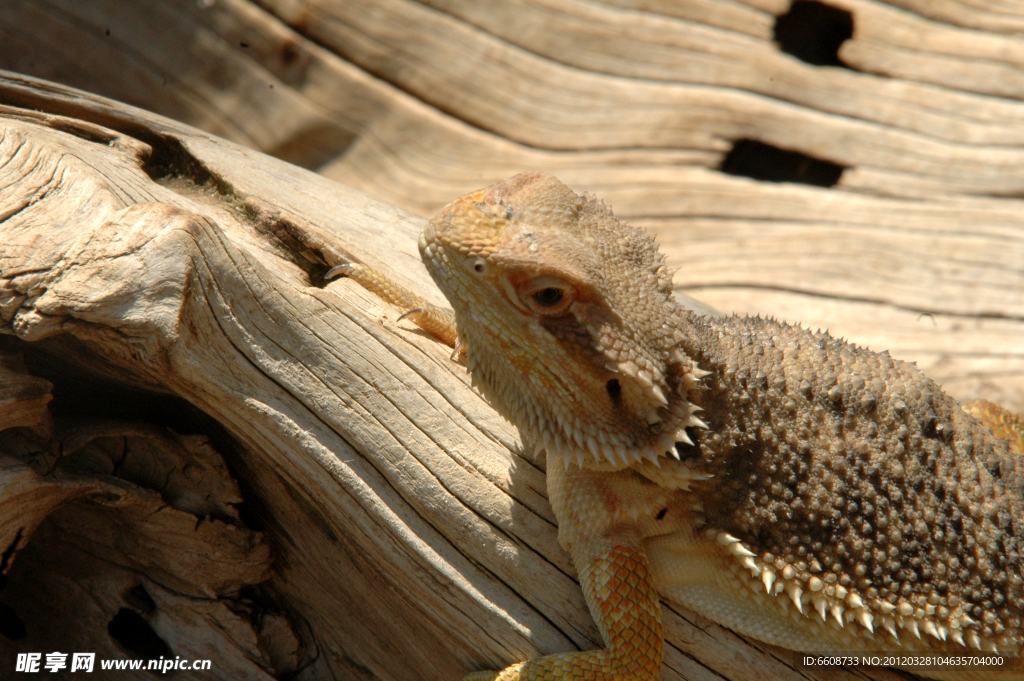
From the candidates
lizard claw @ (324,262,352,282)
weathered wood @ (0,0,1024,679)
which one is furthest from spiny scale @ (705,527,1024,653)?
lizard claw @ (324,262,352,282)

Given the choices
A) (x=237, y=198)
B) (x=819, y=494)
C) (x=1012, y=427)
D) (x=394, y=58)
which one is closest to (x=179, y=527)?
(x=237, y=198)

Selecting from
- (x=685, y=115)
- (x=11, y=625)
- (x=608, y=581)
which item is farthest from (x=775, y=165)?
(x=11, y=625)

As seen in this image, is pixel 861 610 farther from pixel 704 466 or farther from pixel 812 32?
pixel 812 32

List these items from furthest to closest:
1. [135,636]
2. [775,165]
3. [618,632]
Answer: [775,165], [135,636], [618,632]

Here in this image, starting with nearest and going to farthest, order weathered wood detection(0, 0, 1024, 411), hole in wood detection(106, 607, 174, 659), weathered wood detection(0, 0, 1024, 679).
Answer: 1. weathered wood detection(0, 0, 1024, 679)
2. hole in wood detection(106, 607, 174, 659)
3. weathered wood detection(0, 0, 1024, 411)

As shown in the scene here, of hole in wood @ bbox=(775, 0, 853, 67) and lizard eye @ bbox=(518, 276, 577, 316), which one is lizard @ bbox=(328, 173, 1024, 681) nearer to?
lizard eye @ bbox=(518, 276, 577, 316)

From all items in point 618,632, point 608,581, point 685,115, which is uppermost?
point 685,115

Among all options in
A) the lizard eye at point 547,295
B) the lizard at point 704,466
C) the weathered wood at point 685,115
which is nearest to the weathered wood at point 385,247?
the weathered wood at point 685,115
